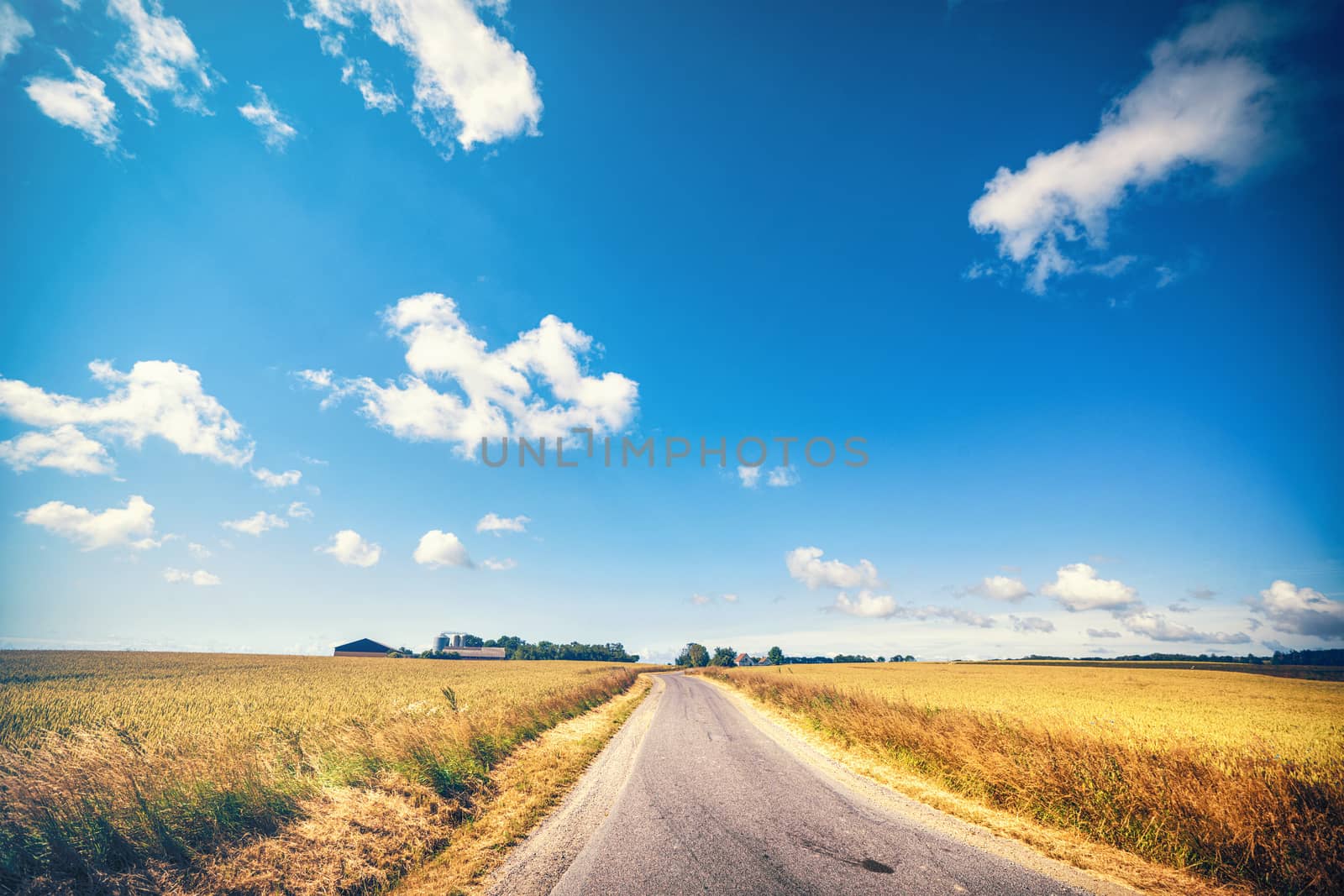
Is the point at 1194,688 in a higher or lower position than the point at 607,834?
lower

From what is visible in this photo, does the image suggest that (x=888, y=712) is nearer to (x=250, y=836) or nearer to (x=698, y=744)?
(x=698, y=744)

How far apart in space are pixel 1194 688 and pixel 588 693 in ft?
175

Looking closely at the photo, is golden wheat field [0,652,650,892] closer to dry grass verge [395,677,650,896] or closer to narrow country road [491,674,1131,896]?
dry grass verge [395,677,650,896]

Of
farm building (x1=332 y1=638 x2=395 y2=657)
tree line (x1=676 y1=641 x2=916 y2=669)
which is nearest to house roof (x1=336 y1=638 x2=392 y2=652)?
farm building (x1=332 y1=638 x2=395 y2=657)

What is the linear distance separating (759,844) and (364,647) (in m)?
161

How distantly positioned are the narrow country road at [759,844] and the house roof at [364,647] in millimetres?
152972

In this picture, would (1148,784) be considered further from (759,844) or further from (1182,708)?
(1182,708)

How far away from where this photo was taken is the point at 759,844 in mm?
6738

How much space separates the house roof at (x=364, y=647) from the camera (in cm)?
12871

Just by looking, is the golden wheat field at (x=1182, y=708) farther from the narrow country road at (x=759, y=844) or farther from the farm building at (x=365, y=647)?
the farm building at (x=365, y=647)

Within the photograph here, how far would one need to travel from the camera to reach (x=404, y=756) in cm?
936

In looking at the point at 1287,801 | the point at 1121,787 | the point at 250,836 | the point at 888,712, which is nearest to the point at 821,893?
the point at 1121,787

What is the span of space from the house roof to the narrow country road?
153 m

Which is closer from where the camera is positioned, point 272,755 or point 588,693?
point 272,755
